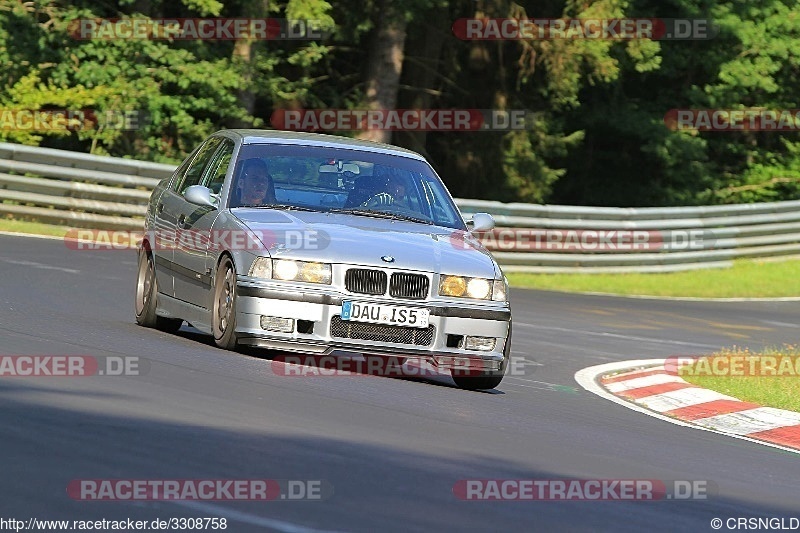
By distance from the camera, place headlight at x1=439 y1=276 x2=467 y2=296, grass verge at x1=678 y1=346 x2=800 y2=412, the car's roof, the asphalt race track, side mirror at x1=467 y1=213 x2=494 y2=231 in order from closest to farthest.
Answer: the asphalt race track < headlight at x1=439 y1=276 x2=467 y2=296 < side mirror at x1=467 y1=213 x2=494 y2=231 < the car's roof < grass verge at x1=678 y1=346 x2=800 y2=412

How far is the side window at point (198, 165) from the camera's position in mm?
13148

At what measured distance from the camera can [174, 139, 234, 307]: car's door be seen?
1204 cm

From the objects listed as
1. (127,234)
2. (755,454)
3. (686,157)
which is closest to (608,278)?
(127,234)

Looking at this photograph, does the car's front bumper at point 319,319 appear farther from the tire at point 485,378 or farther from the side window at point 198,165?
the side window at point 198,165

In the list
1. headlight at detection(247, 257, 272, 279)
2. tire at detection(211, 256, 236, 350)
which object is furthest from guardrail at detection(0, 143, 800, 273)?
headlight at detection(247, 257, 272, 279)

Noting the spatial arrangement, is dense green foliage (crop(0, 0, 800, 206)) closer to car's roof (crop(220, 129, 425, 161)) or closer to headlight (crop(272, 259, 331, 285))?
car's roof (crop(220, 129, 425, 161))

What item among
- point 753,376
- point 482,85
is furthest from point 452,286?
point 482,85

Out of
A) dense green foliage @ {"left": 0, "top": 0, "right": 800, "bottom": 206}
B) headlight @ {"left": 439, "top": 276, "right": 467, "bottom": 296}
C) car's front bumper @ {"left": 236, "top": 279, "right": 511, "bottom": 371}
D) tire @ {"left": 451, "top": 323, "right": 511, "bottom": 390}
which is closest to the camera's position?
car's front bumper @ {"left": 236, "top": 279, "right": 511, "bottom": 371}

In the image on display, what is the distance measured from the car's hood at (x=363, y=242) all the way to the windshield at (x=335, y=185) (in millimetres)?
205

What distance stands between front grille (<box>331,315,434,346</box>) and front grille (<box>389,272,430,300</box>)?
0.69 ft

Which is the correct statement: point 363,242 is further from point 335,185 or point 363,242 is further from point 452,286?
point 335,185

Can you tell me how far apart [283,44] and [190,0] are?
474 centimetres

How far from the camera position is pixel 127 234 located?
78.5ft

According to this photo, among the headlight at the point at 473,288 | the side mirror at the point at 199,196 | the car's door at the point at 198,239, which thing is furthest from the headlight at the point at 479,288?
the side mirror at the point at 199,196
